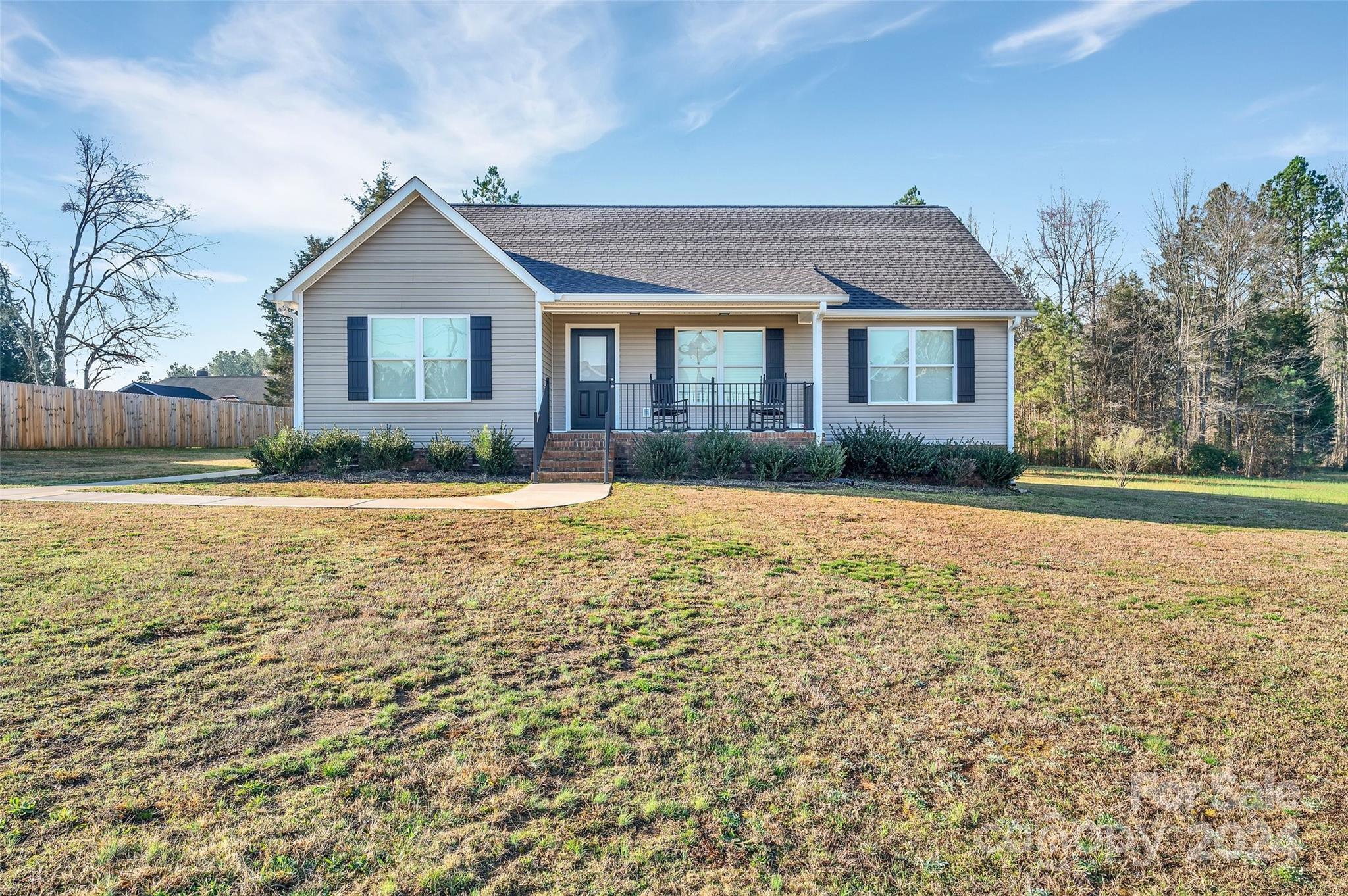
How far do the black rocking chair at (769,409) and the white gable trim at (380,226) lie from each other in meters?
4.60

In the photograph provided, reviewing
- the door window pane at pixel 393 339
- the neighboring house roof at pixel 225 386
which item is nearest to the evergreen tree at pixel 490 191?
the door window pane at pixel 393 339

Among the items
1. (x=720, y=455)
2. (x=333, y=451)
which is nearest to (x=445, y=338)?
(x=333, y=451)

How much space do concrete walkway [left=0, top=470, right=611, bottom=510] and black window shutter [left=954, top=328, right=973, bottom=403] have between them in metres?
8.11

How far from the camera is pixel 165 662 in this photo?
139 inches

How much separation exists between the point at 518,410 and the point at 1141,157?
2525 cm

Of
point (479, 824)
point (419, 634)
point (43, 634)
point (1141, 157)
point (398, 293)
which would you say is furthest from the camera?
point (1141, 157)

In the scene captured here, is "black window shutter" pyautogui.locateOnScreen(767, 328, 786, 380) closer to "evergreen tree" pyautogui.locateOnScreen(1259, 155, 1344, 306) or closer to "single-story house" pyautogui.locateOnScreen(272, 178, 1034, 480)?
"single-story house" pyautogui.locateOnScreen(272, 178, 1034, 480)

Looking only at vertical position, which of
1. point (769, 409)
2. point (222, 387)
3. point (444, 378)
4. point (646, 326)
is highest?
point (222, 387)

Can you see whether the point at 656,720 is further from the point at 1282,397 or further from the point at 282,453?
the point at 1282,397

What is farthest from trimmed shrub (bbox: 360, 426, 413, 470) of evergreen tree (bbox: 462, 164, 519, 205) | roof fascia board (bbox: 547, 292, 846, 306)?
evergreen tree (bbox: 462, 164, 519, 205)

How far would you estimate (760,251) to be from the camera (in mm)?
14953

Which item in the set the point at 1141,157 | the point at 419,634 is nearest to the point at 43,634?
the point at 419,634

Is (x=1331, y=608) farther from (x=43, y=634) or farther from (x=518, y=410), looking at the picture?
(x=518, y=410)

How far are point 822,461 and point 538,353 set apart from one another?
562cm
